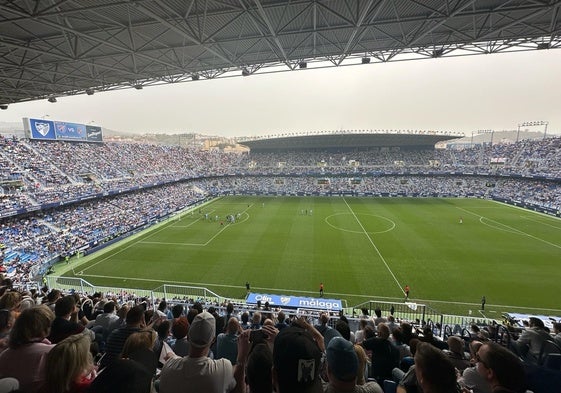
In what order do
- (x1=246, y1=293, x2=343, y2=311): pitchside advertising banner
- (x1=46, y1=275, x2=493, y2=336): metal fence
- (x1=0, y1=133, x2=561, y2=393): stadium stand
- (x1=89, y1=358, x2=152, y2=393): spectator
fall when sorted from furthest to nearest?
(x1=246, y1=293, x2=343, y2=311): pitchside advertising banner, (x1=46, y1=275, x2=493, y2=336): metal fence, (x1=0, y1=133, x2=561, y2=393): stadium stand, (x1=89, y1=358, x2=152, y2=393): spectator

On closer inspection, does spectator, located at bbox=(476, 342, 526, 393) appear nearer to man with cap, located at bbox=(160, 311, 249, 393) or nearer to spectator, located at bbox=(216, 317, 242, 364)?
man with cap, located at bbox=(160, 311, 249, 393)

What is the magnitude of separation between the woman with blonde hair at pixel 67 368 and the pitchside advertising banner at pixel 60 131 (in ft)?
153

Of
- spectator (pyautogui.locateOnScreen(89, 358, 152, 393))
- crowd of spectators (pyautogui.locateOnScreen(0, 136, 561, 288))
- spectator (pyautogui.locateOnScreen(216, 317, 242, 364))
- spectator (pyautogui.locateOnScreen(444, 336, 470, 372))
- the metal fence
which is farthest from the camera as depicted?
crowd of spectators (pyautogui.locateOnScreen(0, 136, 561, 288))

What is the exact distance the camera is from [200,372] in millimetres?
2291

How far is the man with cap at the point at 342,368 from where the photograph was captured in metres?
1.95

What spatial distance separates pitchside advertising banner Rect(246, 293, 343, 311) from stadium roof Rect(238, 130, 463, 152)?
48179mm

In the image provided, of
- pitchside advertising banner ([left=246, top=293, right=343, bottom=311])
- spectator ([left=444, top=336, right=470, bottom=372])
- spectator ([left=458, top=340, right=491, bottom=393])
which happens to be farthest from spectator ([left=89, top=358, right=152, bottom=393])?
pitchside advertising banner ([left=246, top=293, right=343, bottom=311])

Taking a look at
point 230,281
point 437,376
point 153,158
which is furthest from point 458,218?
point 153,158

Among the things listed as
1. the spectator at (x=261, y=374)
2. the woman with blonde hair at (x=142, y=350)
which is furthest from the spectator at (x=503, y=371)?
the woman with blonde hair at (x=142, y=350)

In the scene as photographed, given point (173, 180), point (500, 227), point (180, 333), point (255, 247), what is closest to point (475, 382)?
point (180, 333)

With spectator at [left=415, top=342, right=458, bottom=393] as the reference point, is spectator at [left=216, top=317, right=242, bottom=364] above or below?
below

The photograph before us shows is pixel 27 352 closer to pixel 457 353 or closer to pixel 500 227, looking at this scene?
pixel 457 353

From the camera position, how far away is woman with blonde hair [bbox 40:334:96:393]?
6.41 ft

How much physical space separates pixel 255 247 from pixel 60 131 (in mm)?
36197
